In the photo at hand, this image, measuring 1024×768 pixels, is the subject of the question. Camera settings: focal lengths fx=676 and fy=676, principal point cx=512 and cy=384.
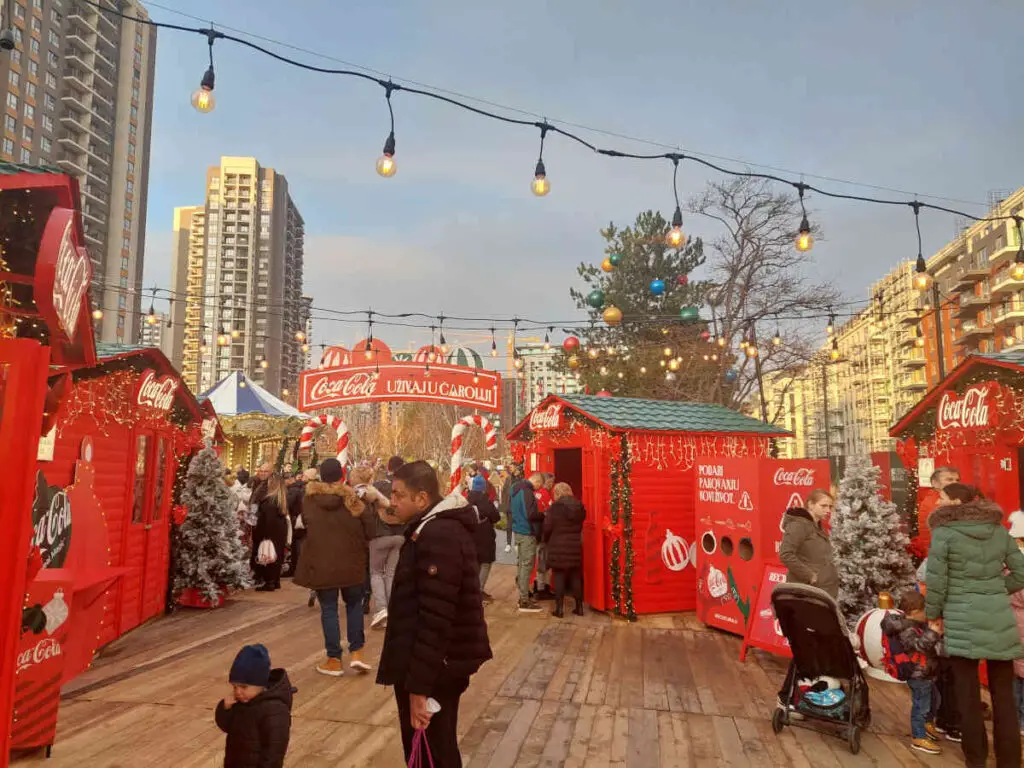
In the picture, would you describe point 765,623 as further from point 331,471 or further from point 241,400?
point 241,400

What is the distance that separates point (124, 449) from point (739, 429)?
7.56 m

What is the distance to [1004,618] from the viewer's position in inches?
155

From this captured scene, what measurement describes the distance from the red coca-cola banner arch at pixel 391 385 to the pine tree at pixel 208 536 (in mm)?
4253

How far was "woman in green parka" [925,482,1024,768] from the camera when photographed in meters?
3.92

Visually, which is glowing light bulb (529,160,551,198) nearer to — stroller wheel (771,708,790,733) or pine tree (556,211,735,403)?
stroller wheel (771,708,790,733)

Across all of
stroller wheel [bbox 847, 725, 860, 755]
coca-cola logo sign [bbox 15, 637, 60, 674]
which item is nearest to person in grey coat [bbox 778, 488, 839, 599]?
stroller wheel [bbox 847, 725, 860, 755]

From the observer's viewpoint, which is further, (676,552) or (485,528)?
(676,552)

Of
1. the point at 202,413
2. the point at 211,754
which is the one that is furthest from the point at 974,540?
the point at 202,413

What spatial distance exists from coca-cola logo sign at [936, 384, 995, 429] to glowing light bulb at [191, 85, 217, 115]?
7924 millimetres

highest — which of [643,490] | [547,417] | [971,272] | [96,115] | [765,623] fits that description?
[96,115]

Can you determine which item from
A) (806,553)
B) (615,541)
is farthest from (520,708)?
(615,541)

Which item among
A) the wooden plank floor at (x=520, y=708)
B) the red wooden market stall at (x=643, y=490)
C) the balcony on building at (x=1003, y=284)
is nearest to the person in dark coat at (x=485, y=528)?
the wooden plank floor at (x=520, y=708)

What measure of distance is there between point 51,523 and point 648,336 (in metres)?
22.3

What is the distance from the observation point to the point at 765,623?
257 inches
